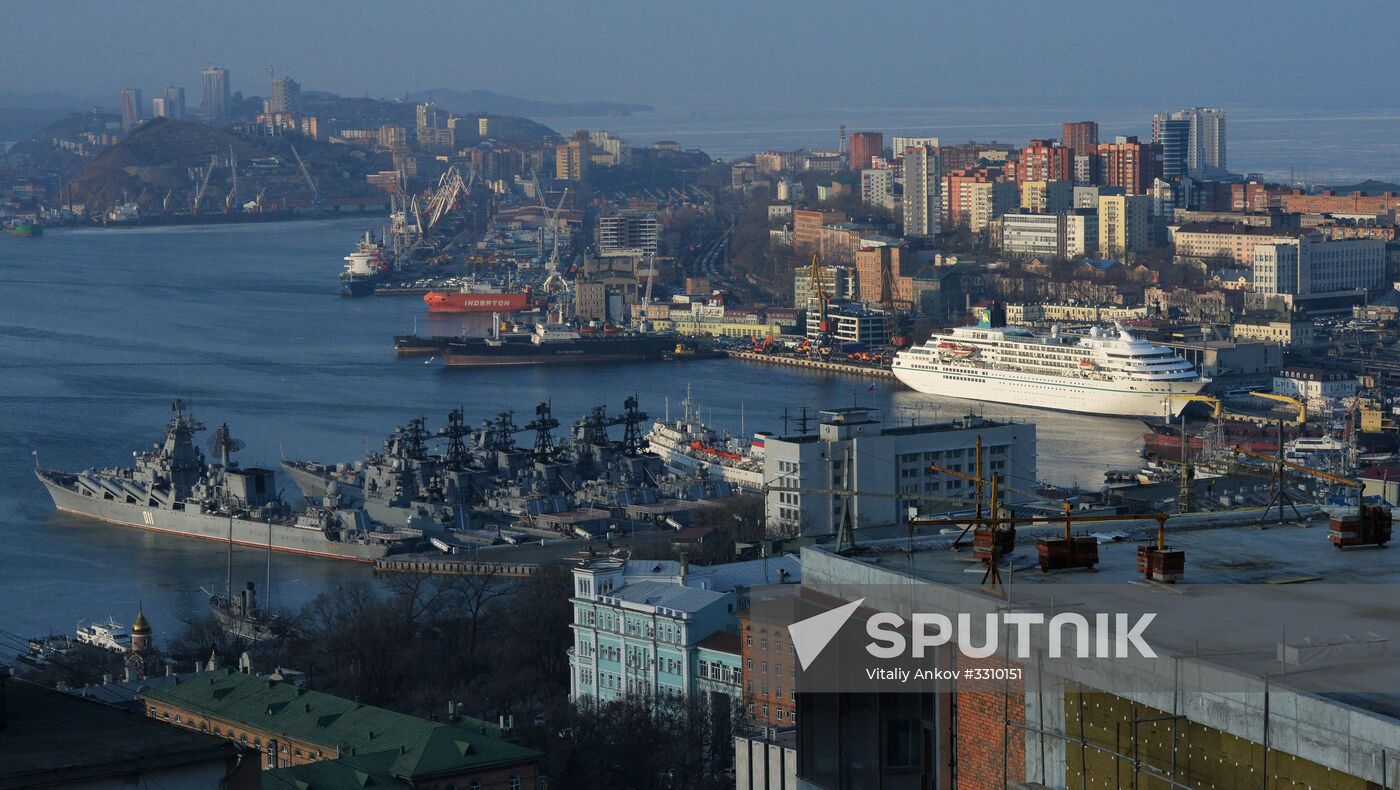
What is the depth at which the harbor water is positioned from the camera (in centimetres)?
1101

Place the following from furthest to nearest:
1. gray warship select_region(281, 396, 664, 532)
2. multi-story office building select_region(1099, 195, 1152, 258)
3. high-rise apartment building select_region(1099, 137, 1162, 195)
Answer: high-rise apartment building select_region(1099, 137, 1162, 195) → multi-story office building select_region(1099, 195, 1152, 258) → gray warship select_region(281, 396, 664, 532)

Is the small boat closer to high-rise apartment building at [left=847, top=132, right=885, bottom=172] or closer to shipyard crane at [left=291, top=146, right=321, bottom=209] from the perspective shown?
high-rise apartment building at [left=847, top=132, right=885, bottom=172]

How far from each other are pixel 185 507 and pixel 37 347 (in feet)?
31.9

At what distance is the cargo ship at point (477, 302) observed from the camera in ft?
89.1

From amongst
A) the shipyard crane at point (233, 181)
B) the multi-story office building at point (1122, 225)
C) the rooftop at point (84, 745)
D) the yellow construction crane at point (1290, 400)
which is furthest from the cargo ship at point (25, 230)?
the rooftop at point (84, 745)

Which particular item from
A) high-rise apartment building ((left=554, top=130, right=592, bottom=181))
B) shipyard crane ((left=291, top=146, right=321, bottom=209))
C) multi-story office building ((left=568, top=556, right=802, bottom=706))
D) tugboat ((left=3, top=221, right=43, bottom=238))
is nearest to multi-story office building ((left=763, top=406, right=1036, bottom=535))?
multi-story office building ((left=568, top=556, right=802, bottom=706))

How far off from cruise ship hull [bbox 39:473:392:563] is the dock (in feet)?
26.9

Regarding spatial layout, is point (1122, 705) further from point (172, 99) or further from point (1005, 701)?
point (172, 99)

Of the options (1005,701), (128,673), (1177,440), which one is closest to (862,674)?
(1005,701)

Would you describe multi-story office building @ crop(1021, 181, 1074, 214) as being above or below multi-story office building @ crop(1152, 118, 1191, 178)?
below

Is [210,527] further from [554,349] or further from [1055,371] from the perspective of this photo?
[554,349]

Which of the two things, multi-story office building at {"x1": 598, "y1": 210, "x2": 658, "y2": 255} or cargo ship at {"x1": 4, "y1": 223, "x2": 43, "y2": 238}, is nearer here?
multi-story office building at {"x1": 598, "y1": 210, "x2": 658, "y2": 255}

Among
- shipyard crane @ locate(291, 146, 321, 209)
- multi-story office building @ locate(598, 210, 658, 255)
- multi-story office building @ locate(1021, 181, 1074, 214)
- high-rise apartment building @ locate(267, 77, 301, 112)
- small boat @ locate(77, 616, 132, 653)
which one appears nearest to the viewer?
small boat @ locate(77, 616, 132, 653)

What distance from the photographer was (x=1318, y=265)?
25375 millimetres
